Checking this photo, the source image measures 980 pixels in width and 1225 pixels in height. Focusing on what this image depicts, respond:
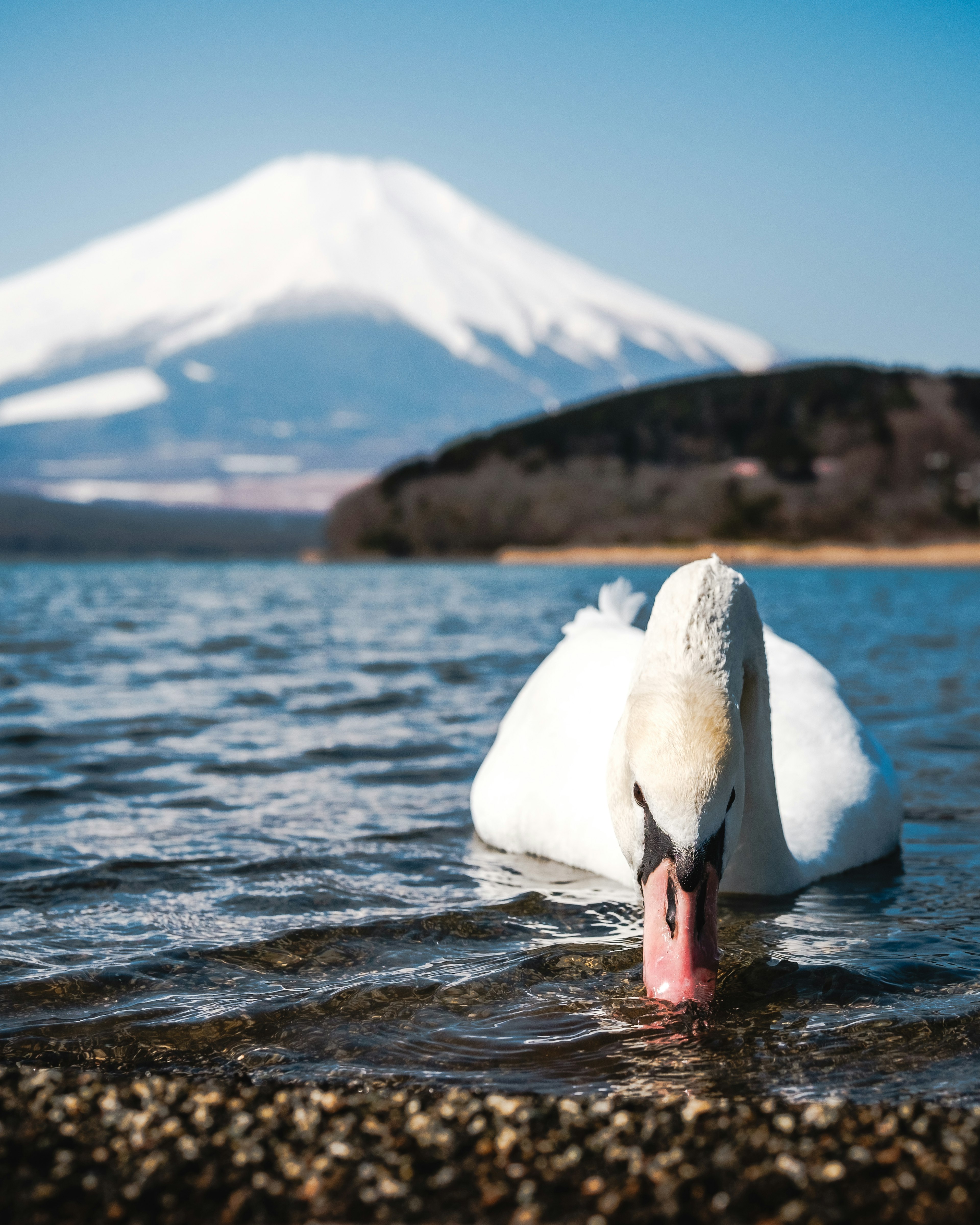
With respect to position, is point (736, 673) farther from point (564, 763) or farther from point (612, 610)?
point (612, 610)

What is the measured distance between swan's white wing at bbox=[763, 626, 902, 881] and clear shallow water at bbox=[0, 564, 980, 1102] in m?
0.16

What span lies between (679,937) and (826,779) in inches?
97.8

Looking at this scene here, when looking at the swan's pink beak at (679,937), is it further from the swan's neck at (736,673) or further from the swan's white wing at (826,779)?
the swan's white wing at (826,779)

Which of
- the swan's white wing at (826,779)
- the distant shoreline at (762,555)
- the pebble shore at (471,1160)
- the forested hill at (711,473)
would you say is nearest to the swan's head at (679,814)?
the pebble shore at (471,1160)

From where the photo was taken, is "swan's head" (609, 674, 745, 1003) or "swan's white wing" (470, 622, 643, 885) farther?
"swan's white wing" (470, 622, 643, 885)

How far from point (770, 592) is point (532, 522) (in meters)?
63.4

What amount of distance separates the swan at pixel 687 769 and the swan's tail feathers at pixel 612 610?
0.02 meters

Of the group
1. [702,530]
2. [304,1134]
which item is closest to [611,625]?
[304,1134]

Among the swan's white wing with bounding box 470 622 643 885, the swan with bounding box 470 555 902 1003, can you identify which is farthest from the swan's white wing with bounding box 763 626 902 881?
the swan's white wing with bounding box 470 622 643 885

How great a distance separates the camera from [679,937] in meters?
3.57

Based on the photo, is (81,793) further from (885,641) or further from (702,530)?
(702,530)

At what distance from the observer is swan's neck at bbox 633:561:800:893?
3889mm

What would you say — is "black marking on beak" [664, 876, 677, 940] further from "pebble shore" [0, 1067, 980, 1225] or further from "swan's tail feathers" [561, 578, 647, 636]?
"swan's tail feathers" [561, 578, 647, 636]

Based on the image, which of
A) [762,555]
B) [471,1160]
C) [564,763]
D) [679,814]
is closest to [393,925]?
[564,763]
